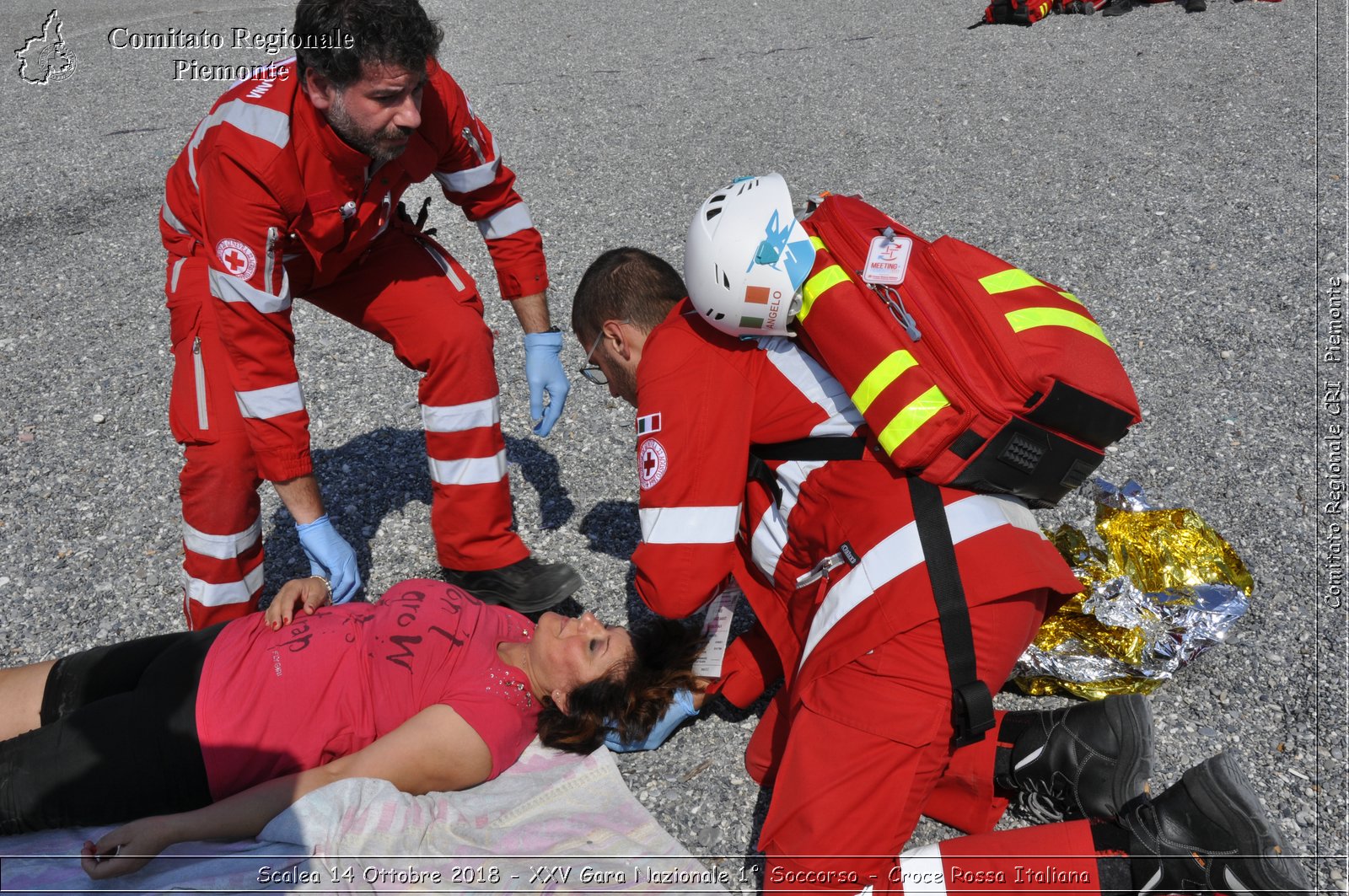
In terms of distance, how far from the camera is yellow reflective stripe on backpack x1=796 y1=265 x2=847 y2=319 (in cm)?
239

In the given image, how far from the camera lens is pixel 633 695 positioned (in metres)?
2.81

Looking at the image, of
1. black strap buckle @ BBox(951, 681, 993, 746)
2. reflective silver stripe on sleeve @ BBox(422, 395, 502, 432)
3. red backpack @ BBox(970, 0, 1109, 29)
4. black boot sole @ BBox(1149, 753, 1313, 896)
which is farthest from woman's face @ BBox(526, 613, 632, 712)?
red backpack @ BBox(970, 0, 1109, 29)

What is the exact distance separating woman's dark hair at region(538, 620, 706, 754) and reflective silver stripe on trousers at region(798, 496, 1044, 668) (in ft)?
1.86

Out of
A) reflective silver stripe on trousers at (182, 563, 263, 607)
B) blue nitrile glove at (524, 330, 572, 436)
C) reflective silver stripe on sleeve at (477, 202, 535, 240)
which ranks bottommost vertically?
reflective silver stripe on trousers at (182, 563, 263, 607)

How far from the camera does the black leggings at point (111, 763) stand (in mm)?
2420

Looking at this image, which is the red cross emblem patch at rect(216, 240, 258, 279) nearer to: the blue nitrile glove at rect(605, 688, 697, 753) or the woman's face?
the woman's face

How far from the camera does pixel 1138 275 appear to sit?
18.6 ft

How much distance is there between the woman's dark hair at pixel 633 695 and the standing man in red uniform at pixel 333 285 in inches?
29.6

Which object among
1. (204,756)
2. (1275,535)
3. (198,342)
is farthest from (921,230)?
(204,756)

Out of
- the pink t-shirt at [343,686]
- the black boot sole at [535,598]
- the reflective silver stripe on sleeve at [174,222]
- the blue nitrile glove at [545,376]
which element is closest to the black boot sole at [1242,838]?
the pink t-shirt at [343,686]

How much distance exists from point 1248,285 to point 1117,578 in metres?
3.24

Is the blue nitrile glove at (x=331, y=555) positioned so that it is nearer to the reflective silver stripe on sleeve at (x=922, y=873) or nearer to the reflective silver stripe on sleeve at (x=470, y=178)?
the reflective silver stripe on sleeve at (x=470, y=178)

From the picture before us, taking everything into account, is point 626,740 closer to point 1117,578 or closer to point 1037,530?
point 1037,530

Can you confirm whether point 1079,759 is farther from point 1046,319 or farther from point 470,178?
point 470,178
